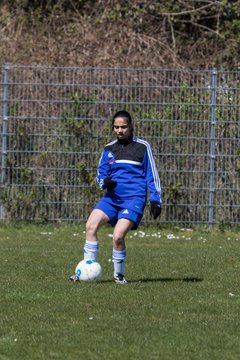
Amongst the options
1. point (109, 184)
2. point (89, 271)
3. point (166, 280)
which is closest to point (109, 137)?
point (166, 280)

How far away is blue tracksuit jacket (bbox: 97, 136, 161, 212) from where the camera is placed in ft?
34.7

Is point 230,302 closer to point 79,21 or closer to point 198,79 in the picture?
point 198,79

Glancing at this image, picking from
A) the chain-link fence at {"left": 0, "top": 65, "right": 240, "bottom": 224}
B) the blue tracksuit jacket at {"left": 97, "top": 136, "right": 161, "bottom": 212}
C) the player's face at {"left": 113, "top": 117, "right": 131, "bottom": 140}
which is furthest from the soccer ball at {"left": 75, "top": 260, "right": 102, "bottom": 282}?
the chain-link fence at {"left": 0, "top": 65, "right": 240, "bottom": 224}

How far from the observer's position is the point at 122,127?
416 inches

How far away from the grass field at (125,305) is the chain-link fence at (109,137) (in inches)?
84.9

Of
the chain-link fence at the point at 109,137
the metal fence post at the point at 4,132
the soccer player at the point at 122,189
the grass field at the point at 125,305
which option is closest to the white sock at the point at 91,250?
the soccer player at the point at 122,189

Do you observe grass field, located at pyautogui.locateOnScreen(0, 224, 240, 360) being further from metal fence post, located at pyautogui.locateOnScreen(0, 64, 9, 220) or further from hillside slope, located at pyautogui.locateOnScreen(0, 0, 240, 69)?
hillside slope, located at pyautogui.locateOnScreen(0, 0, 240, 69)

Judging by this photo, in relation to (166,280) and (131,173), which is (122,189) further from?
(166,280)

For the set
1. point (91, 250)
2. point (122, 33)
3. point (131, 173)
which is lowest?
point (91, 250)

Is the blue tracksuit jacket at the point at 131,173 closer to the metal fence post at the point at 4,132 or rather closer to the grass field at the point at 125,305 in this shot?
the grass field at the point at 125,305

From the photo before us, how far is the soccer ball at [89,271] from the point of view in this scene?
10430 millimetres

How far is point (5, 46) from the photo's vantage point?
1950 centimetres

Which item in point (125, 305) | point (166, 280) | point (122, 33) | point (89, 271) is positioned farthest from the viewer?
point (122, 33)

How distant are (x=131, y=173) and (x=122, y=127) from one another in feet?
1.65
